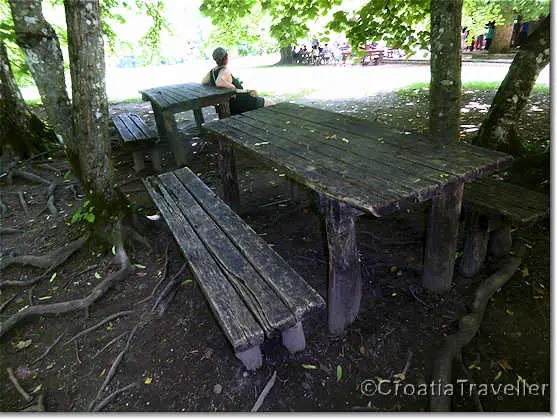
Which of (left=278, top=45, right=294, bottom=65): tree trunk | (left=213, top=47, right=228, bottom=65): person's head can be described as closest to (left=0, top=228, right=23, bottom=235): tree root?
(left=213, top=47, right=228, bottom=65): person's head

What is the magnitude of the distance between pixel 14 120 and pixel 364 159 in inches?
268

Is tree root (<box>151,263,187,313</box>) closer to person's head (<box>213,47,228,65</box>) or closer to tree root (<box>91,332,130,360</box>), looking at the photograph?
tree root (<box>91,332,130,360</box>)

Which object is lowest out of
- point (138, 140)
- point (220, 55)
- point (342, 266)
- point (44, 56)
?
point (342, 266)

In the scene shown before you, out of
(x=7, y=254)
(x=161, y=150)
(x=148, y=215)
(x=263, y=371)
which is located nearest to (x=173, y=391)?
(x=263, y=371)

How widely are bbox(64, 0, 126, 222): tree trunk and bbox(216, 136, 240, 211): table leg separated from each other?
1.13 metres

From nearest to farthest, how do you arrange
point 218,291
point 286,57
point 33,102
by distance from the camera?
1. point 218,291
2. point 33,102
3. point 286,57

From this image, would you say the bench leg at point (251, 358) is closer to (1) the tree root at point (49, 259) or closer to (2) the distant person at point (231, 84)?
(1) the tree root at point (49, 259)

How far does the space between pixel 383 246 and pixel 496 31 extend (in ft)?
54.3

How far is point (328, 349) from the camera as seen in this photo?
2365 mm

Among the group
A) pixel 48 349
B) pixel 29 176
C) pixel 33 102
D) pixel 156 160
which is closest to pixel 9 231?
pixel 29 176

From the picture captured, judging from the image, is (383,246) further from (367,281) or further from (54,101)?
(54,101)

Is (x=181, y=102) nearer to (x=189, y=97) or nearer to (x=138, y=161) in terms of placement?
(x=189, y=97)

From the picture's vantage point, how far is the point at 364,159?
2336 millimetres

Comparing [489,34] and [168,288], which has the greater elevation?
[489,34]
